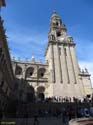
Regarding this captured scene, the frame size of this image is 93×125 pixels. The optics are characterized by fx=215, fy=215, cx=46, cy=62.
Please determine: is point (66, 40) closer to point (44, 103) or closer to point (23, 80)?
point (23, 80)

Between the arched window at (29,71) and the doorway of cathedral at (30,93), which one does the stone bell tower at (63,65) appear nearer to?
the arched window at (29,71)

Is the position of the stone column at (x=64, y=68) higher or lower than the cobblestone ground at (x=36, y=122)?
higher

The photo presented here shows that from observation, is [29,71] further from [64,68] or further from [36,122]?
[36,122]

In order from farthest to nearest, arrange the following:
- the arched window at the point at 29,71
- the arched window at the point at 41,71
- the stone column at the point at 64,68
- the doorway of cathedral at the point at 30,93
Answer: the arched window at the point at 41,71 < the arched window at the point at 29,71 < the stone column at the point at 64,68 < the doorway of cathedral at the point at 30,93

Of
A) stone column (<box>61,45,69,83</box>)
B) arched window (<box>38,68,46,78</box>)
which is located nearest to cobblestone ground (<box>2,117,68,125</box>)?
stone column (<box>61,45,69,83</box>)

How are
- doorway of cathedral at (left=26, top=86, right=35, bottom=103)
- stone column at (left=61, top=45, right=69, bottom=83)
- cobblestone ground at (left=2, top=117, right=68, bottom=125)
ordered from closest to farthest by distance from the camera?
cobblestone ground at (left=2, top=117, right=68, bottom=125) → doorway of cathedral at (left=26, top=86, right=35, bottom=103) → stone column at (left=61, top=45, right=69, bottom=83)

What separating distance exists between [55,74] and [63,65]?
324cm

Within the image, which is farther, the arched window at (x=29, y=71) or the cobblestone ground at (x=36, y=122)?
the arched window at (x=29, y=71)

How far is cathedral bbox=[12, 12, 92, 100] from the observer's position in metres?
44.4


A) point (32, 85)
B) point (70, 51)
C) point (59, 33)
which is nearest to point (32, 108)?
point (32, 85)

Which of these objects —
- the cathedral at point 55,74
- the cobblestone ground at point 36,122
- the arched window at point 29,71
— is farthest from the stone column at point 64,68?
the cobblestone ground at point 36,122

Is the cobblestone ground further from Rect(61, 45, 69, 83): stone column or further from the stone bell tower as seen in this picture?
Rect(61, 45, 69, 83): stone column

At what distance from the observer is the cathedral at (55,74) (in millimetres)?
44406

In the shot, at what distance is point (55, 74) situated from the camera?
151 feet
